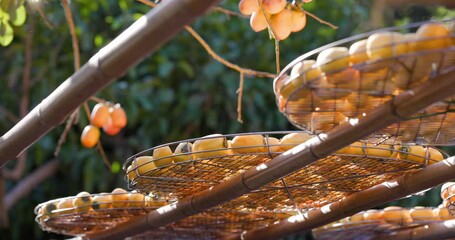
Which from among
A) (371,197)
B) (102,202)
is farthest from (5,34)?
(371,197)

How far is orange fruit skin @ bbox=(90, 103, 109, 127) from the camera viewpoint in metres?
2.26

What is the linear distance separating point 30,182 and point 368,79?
3.13m

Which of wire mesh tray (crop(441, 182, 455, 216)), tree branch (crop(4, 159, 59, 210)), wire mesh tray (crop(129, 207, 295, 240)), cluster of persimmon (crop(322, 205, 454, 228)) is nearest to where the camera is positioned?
wire mesh tray (crop(441, 182, 455, 216))

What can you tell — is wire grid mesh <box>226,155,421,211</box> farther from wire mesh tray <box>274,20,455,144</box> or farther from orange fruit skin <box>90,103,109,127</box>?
orange fruit skin <box>90,103,109,127</box>

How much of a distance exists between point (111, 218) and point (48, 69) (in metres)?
2.20

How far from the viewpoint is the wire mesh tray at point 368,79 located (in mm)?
1048

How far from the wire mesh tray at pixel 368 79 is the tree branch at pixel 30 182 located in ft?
9.15

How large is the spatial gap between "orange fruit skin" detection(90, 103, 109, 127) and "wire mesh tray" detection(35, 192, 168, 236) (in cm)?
32

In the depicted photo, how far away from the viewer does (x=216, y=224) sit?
212 cm

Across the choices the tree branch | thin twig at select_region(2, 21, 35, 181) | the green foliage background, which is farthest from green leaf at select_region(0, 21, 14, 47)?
the green foliage background

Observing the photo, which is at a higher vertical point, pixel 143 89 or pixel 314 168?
pixel 143 89

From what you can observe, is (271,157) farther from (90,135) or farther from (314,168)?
(90,135)

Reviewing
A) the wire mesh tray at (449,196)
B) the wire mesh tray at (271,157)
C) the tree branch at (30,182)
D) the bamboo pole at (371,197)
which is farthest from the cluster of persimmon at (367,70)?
the tree branch at (30,182)

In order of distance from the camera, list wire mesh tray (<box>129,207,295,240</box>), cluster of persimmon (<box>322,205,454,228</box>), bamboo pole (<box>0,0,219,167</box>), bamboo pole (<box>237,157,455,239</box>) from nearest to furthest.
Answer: bamboo pole (<box>0,0,219,167</box>)
bamboo pole (<box>237,157,455,239</box>)
cluster of persimmon (<box>322,205,454,228</box>)
wire mesh tray (<box>129,207,295,240</box>)
